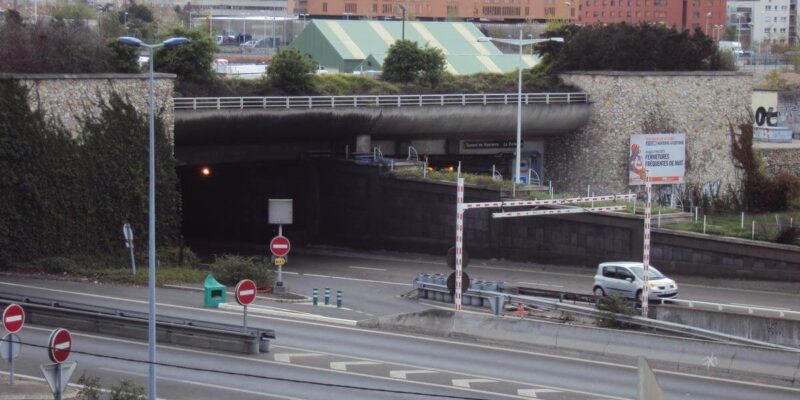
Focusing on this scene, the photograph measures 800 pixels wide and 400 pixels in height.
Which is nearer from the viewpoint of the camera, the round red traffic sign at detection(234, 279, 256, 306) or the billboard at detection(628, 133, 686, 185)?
the round red traffic sign at detection(234, 279, 256, 306)

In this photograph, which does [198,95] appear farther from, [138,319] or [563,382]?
[563,382]

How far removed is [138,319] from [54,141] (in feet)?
53.2

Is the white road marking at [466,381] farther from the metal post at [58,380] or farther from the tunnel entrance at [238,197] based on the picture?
the tunnel entrance at [238,197]

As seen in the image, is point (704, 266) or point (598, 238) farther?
point (598, 238)

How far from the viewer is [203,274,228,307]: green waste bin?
120ft

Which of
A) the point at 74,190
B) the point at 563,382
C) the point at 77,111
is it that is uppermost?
the point at 77,111

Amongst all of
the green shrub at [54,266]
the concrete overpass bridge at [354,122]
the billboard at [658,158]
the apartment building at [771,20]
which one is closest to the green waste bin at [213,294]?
the green shrub at [54,266]

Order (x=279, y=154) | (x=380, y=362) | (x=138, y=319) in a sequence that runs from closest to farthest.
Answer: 1. (x=380, y=362)
2. (x=138, y=319)
3. (x=279, y=154)

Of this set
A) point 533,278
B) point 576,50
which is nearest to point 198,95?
point 533,278

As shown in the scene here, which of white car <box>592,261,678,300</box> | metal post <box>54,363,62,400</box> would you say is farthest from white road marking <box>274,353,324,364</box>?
white car <box>592,261,678,300</box>

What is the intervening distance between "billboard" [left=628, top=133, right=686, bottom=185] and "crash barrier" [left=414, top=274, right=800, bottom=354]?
24.2 metres

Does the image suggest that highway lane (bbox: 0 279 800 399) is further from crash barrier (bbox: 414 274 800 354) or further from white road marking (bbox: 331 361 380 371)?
crash barrier (bbox: 414 274 800 354)

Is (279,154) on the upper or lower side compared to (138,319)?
upper

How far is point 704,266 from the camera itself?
43719 millimetres
